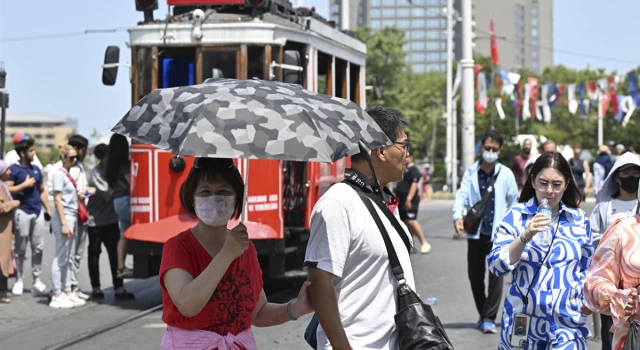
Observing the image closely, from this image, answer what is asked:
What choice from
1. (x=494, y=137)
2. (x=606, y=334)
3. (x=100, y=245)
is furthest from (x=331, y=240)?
(x=100, y=245)

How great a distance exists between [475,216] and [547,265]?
400 cm

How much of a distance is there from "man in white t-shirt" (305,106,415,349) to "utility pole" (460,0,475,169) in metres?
21.3

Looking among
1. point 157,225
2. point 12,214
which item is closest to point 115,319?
point 157,225

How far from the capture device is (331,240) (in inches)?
160

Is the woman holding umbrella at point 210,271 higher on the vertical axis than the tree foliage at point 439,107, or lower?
lower

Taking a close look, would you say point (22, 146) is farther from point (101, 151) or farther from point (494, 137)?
point (494, 137)

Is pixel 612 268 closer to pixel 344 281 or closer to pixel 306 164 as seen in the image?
pixel 344 281

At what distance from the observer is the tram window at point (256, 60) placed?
38.1 feet

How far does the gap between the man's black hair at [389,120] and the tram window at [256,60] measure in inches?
284

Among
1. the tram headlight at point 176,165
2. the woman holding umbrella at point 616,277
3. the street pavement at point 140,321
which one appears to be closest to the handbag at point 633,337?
the woman holding umbrella at point 616,277

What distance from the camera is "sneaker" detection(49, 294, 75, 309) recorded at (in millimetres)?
11422

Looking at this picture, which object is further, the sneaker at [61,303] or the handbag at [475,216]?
the sneaker at [61,303]

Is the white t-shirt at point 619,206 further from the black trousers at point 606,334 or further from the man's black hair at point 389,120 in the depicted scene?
the man's black hair at point 389,120

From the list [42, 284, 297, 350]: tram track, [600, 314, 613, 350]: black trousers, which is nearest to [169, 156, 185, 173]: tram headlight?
[42, 284, 297, 350]: tram track
